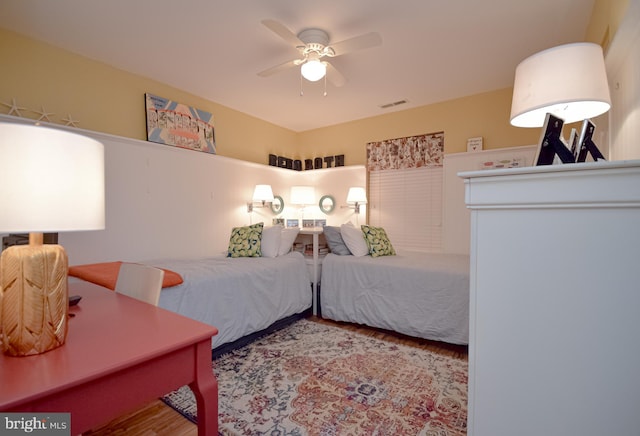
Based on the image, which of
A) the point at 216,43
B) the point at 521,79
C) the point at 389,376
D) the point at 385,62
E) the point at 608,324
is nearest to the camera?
the point at 608,324

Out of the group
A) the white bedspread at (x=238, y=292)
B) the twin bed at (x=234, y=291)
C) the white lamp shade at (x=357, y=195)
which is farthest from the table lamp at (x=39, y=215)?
the white lamp shade at (x=357, y=195)

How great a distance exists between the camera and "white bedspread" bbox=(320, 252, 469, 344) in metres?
2.37

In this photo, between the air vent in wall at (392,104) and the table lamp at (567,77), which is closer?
the table lamp at (567,77)

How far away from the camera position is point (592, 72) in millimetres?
1027

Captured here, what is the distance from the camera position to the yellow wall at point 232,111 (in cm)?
219

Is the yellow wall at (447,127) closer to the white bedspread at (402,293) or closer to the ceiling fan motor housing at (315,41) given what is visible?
the white bedspread at (402,293)

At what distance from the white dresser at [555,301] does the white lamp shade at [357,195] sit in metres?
3.06

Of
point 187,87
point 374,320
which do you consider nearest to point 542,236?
point 374,320

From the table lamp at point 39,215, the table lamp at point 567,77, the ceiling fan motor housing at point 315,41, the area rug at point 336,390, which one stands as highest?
the ceiling fan motor housing at point 315,41

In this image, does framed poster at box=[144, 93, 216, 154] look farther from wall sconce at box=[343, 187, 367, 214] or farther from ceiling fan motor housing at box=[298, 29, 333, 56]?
wall sconce at box=[343, 187, 367, 214]

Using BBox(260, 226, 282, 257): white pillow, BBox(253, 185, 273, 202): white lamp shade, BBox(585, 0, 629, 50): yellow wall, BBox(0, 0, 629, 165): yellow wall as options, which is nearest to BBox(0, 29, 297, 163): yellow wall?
BBox(0, 0, 629, 165): yellow wall

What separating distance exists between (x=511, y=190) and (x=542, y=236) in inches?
5.3

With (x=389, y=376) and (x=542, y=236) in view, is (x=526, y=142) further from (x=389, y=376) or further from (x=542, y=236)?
(x=542, y=236)

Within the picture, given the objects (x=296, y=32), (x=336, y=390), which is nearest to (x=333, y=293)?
(x=336, y=390)
